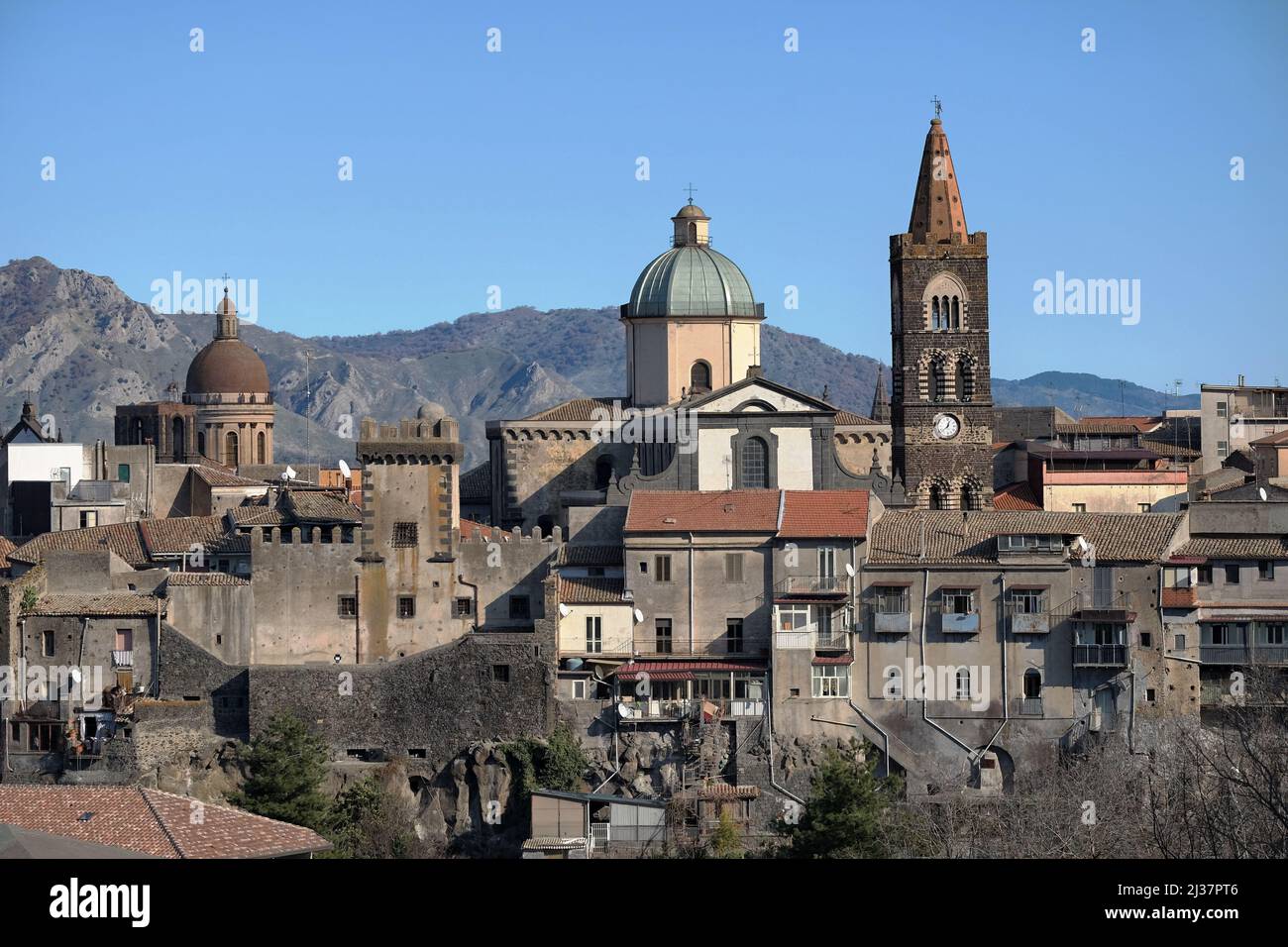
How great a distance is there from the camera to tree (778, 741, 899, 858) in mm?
56562

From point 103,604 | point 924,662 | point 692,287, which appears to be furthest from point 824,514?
point 103,604

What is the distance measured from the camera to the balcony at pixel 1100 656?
215 feet

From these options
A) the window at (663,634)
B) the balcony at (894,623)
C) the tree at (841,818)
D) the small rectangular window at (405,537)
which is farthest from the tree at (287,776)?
the balcony at (894,623)

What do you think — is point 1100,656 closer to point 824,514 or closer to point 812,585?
point 812,585

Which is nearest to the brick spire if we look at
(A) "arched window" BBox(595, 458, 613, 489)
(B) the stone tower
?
(B) the stone tower

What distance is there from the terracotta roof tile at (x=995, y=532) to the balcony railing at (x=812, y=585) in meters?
1.32

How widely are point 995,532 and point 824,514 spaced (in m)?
5.20

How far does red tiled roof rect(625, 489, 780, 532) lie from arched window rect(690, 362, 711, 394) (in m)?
15.9

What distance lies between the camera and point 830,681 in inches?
2613

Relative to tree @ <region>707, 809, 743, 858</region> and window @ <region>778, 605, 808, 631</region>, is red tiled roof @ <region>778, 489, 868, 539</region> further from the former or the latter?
tree @ <region>707, 809, 743, 858</region>
